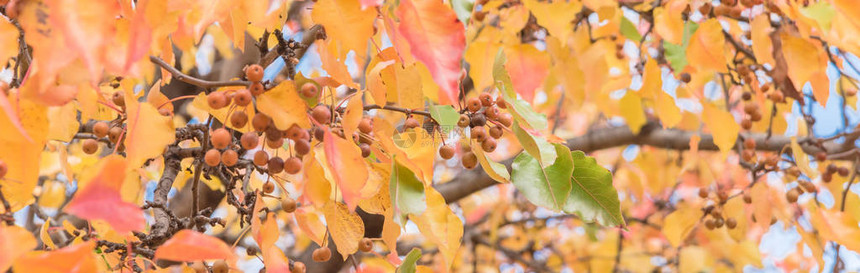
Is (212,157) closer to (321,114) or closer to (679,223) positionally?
(321,114)

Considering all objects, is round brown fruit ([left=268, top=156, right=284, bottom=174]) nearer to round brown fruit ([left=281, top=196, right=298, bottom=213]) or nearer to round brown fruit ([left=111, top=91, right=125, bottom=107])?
round brown fruit ([left=281, top=196, right=298, bottom=213])

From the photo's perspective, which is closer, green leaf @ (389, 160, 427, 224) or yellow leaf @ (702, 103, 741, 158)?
green leaf @ (389, 160, 427, 224)

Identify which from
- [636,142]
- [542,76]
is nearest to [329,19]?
[542,76]

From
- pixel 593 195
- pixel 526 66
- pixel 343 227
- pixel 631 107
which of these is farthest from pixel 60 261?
pixel 631 107

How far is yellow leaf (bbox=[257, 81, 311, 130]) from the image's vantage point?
2.31 feet

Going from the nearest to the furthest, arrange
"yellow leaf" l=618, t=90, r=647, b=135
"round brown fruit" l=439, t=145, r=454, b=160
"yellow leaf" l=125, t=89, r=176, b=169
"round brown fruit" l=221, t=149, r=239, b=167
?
"yellow leaf" l=125, t=89, r=176, b=169, "round brown fruit" l=221, t=149, r=239, b=167, "round brown fruit" l=439, t=145, r=454, b=160, "yellow leaf" l=618, t=90, r=647, b=135

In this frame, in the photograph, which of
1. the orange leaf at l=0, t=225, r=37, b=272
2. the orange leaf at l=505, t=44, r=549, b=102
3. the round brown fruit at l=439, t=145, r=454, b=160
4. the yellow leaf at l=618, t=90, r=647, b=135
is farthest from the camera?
the yellow leaf at l=618, t=90, r=647, b=135

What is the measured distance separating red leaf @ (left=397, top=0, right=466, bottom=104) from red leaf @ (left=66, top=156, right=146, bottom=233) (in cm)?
29

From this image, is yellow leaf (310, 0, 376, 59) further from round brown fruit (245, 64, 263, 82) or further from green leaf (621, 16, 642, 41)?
green leaf (621, 16, 642, 41)

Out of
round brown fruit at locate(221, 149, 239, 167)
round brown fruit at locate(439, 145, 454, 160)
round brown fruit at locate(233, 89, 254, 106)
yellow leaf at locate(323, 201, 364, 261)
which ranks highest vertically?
round brown fruit at locate(233, 89, 254, 106)

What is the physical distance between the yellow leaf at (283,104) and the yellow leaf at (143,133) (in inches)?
3.7

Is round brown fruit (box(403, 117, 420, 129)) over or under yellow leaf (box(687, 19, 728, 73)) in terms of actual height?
over

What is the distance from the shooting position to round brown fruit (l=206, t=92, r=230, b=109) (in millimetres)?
731

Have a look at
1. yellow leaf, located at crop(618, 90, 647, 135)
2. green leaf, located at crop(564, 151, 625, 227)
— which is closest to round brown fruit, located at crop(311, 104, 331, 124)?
green leaf, located at crop(564, 151, 625, 227)
